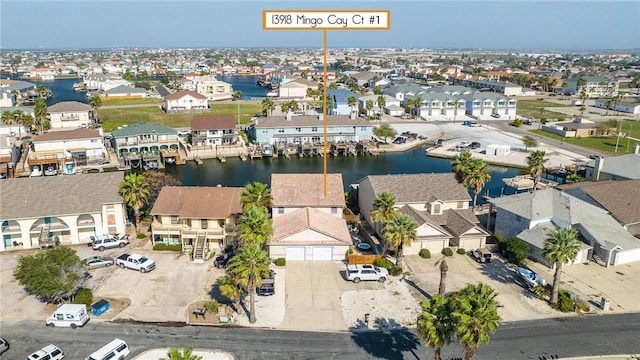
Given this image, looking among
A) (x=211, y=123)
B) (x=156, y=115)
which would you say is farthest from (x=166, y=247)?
(x=156, y=115)

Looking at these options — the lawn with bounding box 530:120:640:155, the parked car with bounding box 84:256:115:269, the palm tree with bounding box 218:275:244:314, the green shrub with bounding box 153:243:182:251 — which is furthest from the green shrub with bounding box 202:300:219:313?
the lawn with bounding box 530:120:640:155

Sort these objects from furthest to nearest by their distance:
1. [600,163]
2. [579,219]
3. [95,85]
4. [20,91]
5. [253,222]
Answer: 1. [95,85]
2. [20,91]
3. [600,163]
4. [579,219]
5. [253,222]

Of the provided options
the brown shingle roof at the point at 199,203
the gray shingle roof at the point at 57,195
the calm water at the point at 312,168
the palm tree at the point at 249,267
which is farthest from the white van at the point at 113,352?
the calm water at the point at 312,168

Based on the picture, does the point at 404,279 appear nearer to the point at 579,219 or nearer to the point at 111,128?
the point at 579,219

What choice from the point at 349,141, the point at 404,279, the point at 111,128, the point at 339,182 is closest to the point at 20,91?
the point at 111,128

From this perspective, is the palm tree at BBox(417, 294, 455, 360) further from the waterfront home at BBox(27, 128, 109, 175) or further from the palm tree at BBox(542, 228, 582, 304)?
the waterfront home at BBox(27, 128, 109, 175)

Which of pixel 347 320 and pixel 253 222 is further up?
pixel 253 222
